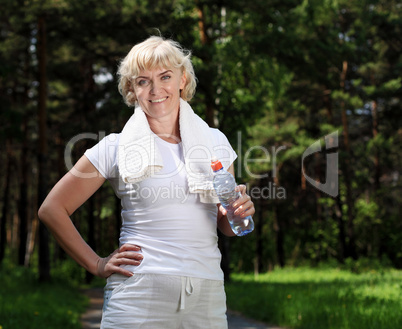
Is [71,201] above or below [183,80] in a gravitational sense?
below

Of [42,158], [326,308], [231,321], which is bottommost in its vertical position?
[231,321]

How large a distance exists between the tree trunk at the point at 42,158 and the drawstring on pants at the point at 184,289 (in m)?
15.8

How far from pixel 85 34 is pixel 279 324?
11661 millimetres

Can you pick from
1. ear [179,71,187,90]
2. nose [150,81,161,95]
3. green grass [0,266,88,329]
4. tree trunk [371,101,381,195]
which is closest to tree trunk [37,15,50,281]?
green grass [0,266,88,329]

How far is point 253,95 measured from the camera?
19375mm

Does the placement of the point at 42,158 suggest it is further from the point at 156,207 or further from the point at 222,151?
the point at 156,207

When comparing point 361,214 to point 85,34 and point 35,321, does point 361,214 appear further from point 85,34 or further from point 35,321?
point 35,321

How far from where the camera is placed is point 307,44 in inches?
659

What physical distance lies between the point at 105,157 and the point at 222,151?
0.61 meters

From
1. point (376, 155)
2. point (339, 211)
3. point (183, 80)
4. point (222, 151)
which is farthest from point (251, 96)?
point (376, 155)

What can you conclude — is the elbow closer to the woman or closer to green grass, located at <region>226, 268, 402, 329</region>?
the woman

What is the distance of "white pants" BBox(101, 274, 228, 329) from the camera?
8.57ft

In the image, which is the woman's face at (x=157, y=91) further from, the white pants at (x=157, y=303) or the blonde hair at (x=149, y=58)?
the white pants at (x=157, y=303)

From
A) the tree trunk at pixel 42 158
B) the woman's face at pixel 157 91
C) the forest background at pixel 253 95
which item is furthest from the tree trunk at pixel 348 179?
the woman's face at pixel 157 91
